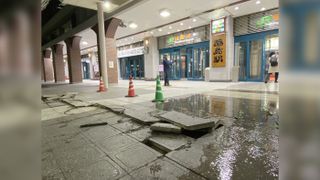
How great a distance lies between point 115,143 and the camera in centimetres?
226

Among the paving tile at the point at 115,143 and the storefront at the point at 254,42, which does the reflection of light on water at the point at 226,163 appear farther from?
the storefront at the point at 254,42

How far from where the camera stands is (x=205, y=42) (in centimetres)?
1217

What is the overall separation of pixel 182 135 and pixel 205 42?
35.6 feet

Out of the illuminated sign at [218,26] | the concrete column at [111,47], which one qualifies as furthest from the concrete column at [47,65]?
the illuminated sign at [218,26]

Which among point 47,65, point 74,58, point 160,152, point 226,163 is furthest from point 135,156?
point 47,65

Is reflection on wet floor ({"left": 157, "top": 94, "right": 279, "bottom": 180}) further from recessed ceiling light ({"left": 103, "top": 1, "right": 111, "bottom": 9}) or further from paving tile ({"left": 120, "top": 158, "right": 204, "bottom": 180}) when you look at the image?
recessed ceiling light ({"left": 103, "top": 1, "right": 111, "bottom": 9})

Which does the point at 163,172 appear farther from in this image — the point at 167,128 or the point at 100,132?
the point at 100,132

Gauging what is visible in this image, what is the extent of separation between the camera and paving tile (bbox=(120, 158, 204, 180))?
4.91ft

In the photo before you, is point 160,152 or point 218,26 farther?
point 218,26

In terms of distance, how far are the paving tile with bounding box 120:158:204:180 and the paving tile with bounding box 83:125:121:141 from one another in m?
1.02

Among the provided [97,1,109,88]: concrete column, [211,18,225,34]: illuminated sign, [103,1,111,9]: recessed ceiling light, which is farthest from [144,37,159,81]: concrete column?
[97,1,109,88]: concrete column

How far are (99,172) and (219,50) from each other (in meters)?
10.2

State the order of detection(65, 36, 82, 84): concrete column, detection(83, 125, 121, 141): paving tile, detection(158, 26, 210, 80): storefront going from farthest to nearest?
detection(65, 36, 82, 84): concrete column < detection(158, 26, 210, 80): storefront < detection(83, 125, 121, 141): paving tile

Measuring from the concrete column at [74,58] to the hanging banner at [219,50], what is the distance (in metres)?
9.97
